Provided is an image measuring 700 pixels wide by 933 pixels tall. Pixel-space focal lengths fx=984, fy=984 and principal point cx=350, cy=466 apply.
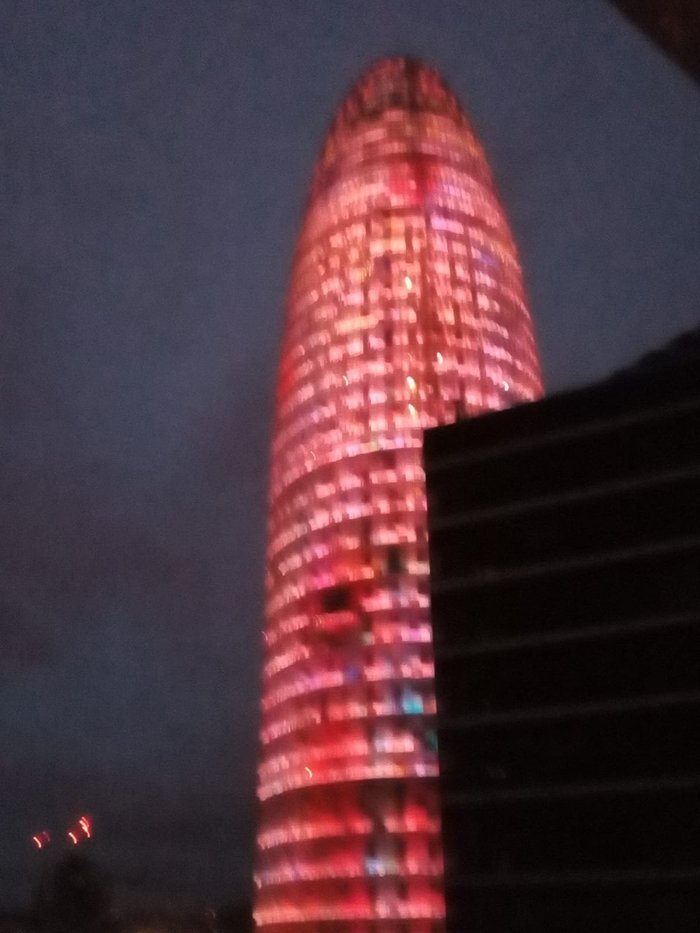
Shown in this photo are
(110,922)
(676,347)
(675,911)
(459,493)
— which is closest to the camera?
(675,911)

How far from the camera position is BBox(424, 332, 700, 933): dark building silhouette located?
58.9 m

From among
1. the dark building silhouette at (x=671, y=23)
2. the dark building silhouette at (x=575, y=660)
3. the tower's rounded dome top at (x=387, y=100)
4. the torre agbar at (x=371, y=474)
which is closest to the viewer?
the dark building silhouette at (x=671, y=23)

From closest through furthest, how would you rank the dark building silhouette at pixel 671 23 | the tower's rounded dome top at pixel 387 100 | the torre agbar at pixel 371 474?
1. the dark building silhouette at pixel 671 23
2. the torre agbar at pixel 371 474
3. the tower's rounded dome top at pixel 387 100

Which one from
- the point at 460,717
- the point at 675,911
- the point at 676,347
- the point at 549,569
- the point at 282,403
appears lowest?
the point at 675,911

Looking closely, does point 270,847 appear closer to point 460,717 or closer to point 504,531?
point 460,717

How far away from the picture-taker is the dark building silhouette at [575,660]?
58938mm

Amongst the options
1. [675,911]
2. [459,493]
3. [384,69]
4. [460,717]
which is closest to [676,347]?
[459,493]

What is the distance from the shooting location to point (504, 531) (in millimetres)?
69438

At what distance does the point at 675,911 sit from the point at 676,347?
41.9 metres

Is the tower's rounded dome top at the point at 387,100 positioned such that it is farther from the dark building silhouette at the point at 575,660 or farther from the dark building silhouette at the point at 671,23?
the dark building silhouette at the point at 671,23

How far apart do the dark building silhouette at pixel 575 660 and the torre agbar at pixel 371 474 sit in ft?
89.3

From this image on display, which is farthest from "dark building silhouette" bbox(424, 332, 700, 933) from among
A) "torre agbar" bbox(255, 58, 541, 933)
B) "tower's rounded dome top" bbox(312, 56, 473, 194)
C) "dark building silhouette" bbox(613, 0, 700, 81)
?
"tower's rounded dome top" bbox(312, 56, 473, 194)

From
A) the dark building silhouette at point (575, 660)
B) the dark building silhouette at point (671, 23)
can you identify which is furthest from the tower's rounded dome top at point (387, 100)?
the dark building silhouette at point (671, 23)

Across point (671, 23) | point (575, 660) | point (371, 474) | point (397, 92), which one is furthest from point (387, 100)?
point (671, 23)
